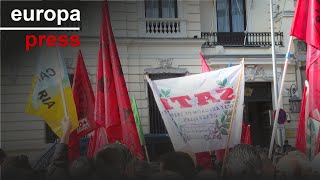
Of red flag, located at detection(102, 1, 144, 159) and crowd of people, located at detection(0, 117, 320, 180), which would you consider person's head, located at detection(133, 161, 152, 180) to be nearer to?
crowd of people, located at detection(0, 117, 320, 180)

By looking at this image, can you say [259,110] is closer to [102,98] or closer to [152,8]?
[152,8]

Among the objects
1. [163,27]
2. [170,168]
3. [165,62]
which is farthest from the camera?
[163,27]

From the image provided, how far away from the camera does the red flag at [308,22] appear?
6.28m

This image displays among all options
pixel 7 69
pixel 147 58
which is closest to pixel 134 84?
pixel 147 58

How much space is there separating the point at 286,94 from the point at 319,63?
977 centimetres

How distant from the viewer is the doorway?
52.7ft

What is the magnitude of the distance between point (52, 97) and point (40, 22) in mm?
4878

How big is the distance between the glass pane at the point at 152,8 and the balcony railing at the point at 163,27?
34cm

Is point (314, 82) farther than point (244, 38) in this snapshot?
No

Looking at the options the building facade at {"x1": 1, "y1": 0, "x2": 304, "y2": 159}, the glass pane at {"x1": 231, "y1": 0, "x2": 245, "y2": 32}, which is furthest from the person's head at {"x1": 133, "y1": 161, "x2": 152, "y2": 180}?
the glass pane at {"x1": 231, "y1": 0, "x2": 245, "y2": 32}

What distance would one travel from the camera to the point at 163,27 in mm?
15508

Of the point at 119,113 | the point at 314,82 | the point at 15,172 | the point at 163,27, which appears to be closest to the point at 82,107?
the point at 119,113

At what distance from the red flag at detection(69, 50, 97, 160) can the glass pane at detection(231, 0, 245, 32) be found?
935 centimetres

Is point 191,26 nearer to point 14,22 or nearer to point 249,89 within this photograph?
point 249,89
